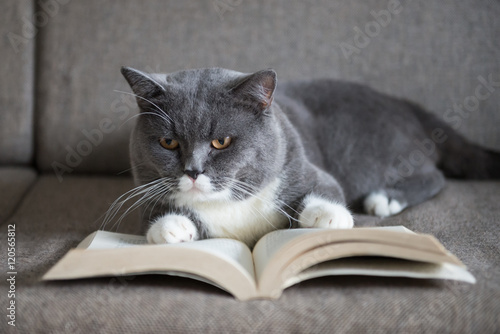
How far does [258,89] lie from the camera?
1154 mm

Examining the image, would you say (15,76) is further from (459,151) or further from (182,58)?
(459,151)

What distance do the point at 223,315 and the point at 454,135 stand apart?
1436 millimetres

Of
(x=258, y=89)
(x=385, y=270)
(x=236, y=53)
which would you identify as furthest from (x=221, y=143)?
(x=236, y=53)

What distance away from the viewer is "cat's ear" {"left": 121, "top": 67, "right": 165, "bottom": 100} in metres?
1.14

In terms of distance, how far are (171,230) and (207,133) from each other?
0.27 m

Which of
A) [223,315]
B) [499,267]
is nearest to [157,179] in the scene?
[223,315]

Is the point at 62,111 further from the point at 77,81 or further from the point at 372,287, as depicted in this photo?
the point at 372,287

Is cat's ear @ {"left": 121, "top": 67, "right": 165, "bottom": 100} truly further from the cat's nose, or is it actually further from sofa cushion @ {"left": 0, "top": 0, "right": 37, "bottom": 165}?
sofa cushion @ {"left": 0, "top": 0, "right": 37, "bottom": 165}

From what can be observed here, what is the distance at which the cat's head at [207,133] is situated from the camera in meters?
1.12

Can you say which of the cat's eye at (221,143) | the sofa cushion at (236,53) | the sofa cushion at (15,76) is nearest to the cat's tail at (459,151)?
the sofa cushion at (236,53)

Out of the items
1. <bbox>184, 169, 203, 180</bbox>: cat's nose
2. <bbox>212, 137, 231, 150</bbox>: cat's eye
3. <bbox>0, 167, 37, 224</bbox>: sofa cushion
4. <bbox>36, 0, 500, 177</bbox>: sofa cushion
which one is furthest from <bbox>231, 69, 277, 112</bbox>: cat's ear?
<bbox>0, 167, 37, 224</bbox>: sofa cushion

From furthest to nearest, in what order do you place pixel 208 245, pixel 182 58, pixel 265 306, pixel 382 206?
pixel 182 58 → pixel 382 206 → pixel 208 245 → pixel 265 306

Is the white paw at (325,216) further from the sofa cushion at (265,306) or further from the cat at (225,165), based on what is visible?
the sofa cushion at (265,306)

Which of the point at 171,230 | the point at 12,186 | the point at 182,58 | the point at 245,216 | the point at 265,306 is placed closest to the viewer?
the point at 265,306
